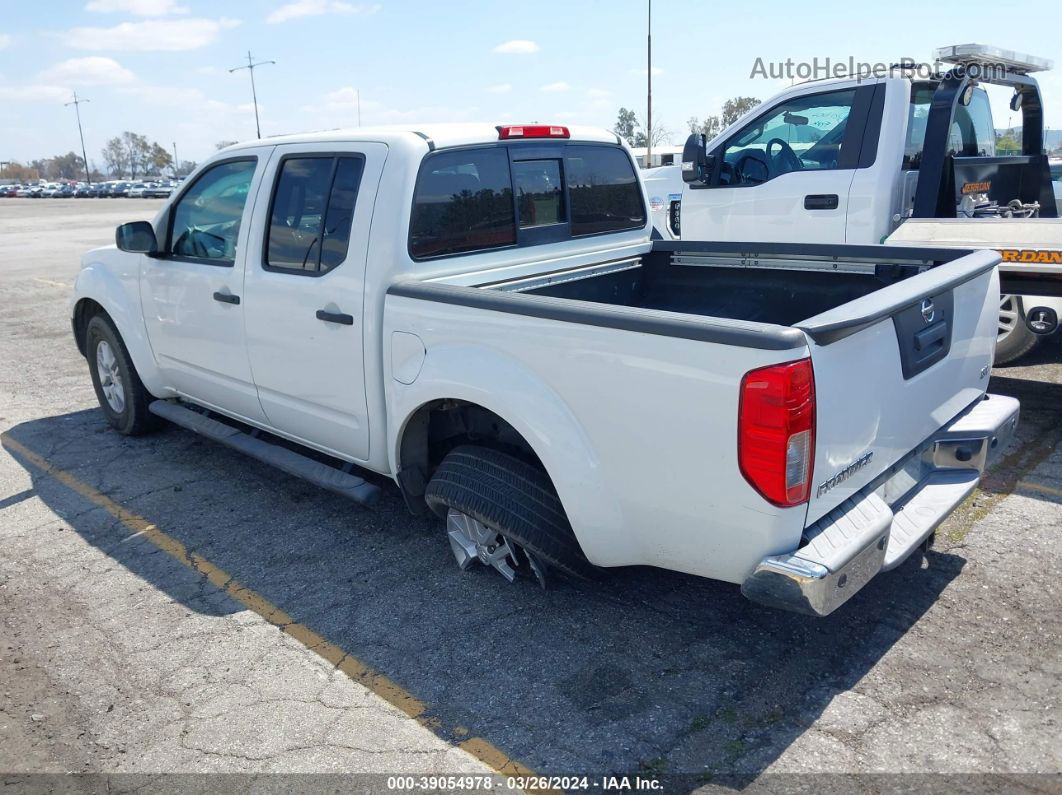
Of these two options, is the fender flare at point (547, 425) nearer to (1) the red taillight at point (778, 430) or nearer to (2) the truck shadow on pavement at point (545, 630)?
(2) the truck shadow on pavement at point (545, 630)

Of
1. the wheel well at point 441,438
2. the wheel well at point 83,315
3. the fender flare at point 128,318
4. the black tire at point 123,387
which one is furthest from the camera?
the wheel well at point 83,315

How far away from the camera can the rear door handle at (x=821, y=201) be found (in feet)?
21.0

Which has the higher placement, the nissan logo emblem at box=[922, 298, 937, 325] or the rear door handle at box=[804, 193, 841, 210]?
the rear door handle at box=[804, 193, 841, 210]

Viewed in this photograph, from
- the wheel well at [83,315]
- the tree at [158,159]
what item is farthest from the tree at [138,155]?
the wheel well at [83,315]

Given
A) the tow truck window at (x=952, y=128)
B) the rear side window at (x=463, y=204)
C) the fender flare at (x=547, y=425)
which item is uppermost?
the tow truck window at (x=952, y=128)

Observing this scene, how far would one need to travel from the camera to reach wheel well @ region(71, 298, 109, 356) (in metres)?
5.92

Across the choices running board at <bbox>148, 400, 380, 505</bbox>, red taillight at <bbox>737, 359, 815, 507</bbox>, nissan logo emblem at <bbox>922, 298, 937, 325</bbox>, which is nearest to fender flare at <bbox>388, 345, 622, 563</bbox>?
red taillight at <bbox>737, 359, 815, 507</bbox>

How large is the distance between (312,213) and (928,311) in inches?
105

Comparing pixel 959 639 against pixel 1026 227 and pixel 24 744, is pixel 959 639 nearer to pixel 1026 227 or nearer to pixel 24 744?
pixel 1026 227

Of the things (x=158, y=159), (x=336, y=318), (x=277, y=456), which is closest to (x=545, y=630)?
(x=336, y=318)

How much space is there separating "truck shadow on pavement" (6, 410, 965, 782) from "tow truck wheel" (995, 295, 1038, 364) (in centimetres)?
330

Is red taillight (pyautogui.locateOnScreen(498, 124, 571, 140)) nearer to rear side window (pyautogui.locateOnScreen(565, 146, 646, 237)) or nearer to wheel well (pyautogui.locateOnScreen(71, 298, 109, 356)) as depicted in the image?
rear side window (pyautogui.locateOnScreen(565, 146, 646, 237))

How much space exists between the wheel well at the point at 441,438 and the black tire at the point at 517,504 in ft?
0.46

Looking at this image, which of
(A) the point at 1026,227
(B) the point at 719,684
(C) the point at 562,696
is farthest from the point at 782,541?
(A) the point at 1026,227
